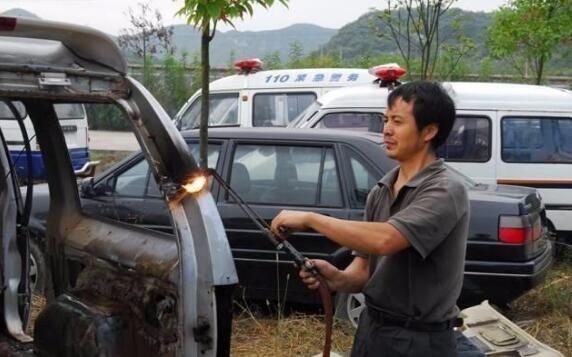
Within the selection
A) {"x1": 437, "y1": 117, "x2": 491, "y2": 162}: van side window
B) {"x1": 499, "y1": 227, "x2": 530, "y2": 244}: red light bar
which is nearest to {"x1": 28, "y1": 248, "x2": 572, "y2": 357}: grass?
{"x1": 499, "y1": 227, "x2": 530, "y2": 244}: red light bar

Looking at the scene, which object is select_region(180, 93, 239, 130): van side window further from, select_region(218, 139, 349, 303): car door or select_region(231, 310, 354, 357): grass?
select_region(231, 310, 354, 357): grass

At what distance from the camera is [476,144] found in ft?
26.8

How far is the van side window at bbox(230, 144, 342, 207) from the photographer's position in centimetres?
554

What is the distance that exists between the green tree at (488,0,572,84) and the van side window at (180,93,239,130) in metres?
4.18

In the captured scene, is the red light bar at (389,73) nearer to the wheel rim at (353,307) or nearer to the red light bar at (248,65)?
the red light bar at (248,65)

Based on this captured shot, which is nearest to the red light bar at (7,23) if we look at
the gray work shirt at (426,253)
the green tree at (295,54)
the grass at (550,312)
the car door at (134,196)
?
the gray work shirt at (426,253)

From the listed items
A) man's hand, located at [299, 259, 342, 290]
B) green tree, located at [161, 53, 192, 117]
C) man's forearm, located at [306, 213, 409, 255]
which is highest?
man's forearm, located at [306, 213, 409, 255]

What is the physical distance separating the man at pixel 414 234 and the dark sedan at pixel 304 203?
271cm

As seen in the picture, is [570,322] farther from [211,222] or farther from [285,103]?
[285,103]

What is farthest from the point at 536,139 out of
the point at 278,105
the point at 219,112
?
the point at 219,112

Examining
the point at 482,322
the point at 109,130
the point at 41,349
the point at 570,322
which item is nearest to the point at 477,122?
the point at 570,322

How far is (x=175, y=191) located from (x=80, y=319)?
2.90 ft

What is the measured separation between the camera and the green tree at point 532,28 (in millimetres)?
10640

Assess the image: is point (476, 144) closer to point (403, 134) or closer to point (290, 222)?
point (403, 134)
